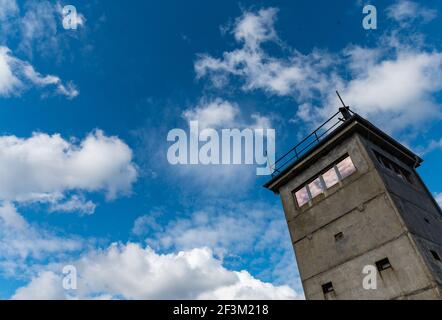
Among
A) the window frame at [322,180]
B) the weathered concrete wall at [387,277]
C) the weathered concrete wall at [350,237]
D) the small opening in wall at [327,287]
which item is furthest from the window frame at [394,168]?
the small opening in wall at [327,287]

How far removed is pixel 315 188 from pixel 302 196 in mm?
956

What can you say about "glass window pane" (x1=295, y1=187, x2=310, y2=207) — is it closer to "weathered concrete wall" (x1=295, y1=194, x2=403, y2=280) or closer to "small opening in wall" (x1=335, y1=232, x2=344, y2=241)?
"weathered concrete wall" (x1=295, y1=194, x2=403, y2=280)

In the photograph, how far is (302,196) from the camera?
1675 cm

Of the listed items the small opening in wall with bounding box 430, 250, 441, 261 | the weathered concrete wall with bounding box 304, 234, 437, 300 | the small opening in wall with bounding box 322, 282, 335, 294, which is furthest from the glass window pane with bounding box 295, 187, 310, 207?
the small opening in wall with bounding box 430, 250, 441, 261

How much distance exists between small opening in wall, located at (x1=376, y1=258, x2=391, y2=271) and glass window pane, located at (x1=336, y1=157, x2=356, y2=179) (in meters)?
4.29

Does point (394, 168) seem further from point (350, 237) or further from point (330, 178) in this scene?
point (350, 237)

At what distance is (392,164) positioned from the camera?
52.9 feet

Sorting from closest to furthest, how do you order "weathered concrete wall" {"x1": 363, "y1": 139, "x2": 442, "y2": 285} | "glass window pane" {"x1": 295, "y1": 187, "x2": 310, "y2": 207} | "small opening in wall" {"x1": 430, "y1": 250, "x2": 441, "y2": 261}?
"weathered concrete wall" {"x1": 363, "y1": 139, "x2": 442, "y2": 285}, "small opening in wall" {"x1": 430, "y1": 250, "x2": 441, "y2": 261}, "glass window pane" {"x1": 295, "y1": 187, "x2": 310, "y2": 207}

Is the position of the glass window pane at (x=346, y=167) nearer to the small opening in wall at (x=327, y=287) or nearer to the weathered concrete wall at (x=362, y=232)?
the weathered concrete wall at (x=362, y=232)

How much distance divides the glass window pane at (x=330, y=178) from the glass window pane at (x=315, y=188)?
1.30ft

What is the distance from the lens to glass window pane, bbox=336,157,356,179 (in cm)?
1469

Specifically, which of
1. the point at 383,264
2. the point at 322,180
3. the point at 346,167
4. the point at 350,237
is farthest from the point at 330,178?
the point at 383,264
